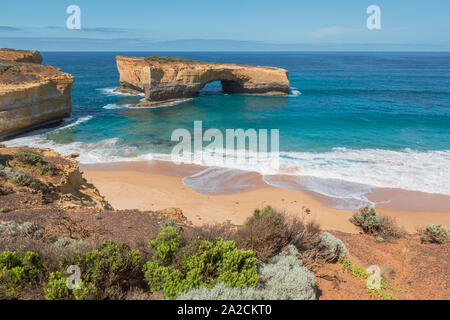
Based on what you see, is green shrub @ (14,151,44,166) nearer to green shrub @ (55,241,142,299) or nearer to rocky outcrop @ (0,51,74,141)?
green shrub @ (55,241,142,299)

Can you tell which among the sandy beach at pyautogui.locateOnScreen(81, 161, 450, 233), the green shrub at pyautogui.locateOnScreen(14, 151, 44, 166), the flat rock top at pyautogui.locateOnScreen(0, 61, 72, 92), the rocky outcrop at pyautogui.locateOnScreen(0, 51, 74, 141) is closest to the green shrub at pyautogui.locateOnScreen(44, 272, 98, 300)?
the sandy beach at pyautogui.locateOnScreen(81, 161, 450, 233)

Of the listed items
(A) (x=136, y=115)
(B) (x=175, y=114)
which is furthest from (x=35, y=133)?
(B) (x=175, y=114)

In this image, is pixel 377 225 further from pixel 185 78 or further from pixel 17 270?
pixel 185 78

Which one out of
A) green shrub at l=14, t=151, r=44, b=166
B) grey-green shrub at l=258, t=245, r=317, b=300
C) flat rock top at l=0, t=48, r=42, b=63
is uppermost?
flat rock top at l=0, t=48, r=42, b=63

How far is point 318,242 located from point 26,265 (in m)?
5.42

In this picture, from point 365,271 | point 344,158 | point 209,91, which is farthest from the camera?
point 209,91

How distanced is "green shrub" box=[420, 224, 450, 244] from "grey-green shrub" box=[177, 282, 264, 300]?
6.66 meters

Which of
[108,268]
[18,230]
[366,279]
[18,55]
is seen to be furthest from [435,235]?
[18,55]

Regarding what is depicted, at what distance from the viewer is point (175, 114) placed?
104 feet

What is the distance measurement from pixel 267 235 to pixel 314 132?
2047 cm

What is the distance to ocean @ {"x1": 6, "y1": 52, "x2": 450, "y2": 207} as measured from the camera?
53.5 ft

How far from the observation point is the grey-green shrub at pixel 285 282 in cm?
458

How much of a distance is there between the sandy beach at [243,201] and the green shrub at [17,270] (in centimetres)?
705
